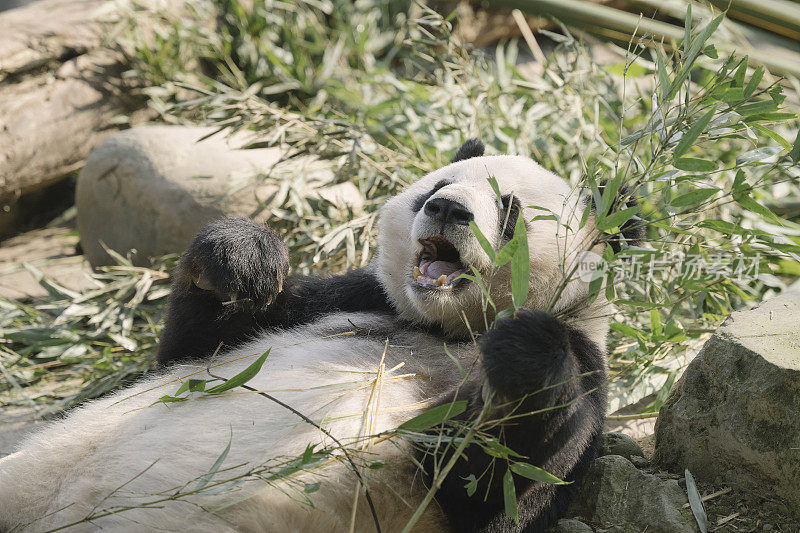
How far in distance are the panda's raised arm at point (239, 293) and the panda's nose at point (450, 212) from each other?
1.96ft

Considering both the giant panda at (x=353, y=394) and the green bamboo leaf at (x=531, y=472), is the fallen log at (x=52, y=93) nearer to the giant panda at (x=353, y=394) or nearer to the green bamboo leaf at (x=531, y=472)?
the giant panda at (x=353, y=394)

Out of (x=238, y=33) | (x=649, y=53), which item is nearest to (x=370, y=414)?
(x=649, y=53)

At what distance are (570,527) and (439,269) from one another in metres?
1.03

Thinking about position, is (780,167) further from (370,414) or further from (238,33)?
(238,33)

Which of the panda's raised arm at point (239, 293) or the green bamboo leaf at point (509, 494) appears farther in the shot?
the panda's raised arm at point (239, 293)

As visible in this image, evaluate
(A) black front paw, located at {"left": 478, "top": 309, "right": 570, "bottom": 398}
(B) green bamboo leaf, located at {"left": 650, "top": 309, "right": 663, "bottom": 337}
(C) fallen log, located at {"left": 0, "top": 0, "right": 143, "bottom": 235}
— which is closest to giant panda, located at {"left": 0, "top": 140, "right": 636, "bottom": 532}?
(A) black front paw, located at {"left": 478, "top": 309, "right": 570, "bottom": 398}

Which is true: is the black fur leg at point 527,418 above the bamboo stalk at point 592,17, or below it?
below

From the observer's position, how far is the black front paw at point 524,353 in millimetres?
2014

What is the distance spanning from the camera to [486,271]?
8.98ft

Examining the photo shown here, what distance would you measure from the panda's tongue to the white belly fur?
375 millimetres

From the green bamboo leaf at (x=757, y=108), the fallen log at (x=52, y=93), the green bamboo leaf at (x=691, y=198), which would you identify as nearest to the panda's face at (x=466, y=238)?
the green bamboo leaf at (x=691, y=198)

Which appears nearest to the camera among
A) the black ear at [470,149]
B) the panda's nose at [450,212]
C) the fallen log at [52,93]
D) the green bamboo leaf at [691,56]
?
the green bamboo leaf at [691,56]

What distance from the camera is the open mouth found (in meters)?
2.71

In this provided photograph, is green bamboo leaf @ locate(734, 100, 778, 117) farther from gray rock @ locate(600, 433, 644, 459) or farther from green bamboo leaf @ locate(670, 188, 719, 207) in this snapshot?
gray rock @ locate(600, 433, 644, 459)
